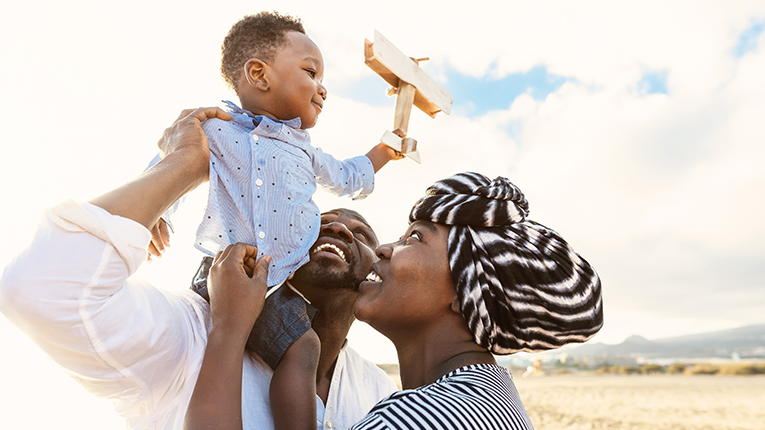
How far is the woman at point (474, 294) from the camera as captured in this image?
208cm

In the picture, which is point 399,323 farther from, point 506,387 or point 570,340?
point 570,340

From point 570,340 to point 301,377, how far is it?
1241mm

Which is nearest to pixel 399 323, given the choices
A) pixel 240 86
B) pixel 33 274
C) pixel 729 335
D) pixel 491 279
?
pixel 491 279

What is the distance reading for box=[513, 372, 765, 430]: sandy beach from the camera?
65.1ft

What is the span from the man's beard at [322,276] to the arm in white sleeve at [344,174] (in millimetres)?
566

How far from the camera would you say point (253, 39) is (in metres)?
3.39

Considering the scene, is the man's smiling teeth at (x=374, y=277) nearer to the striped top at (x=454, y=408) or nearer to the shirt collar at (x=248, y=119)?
the striped top at (x=454, y=408)

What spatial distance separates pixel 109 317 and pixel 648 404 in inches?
1083

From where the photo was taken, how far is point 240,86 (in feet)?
11.0

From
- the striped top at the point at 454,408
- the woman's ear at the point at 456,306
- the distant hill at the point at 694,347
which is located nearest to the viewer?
the striped top at the point at 454,408

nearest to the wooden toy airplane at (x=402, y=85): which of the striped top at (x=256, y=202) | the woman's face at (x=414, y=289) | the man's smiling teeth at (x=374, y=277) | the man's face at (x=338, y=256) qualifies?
the man's face at (x=338, y=256)

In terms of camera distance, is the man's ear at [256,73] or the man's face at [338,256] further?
the man's ear at [256,73]

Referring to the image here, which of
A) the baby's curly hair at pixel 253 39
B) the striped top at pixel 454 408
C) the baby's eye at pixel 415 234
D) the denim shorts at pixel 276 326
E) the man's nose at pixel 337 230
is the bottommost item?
the striped top at pixel 454 408

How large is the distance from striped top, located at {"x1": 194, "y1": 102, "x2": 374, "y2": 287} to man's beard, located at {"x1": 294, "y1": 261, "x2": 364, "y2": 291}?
26 centimetres
